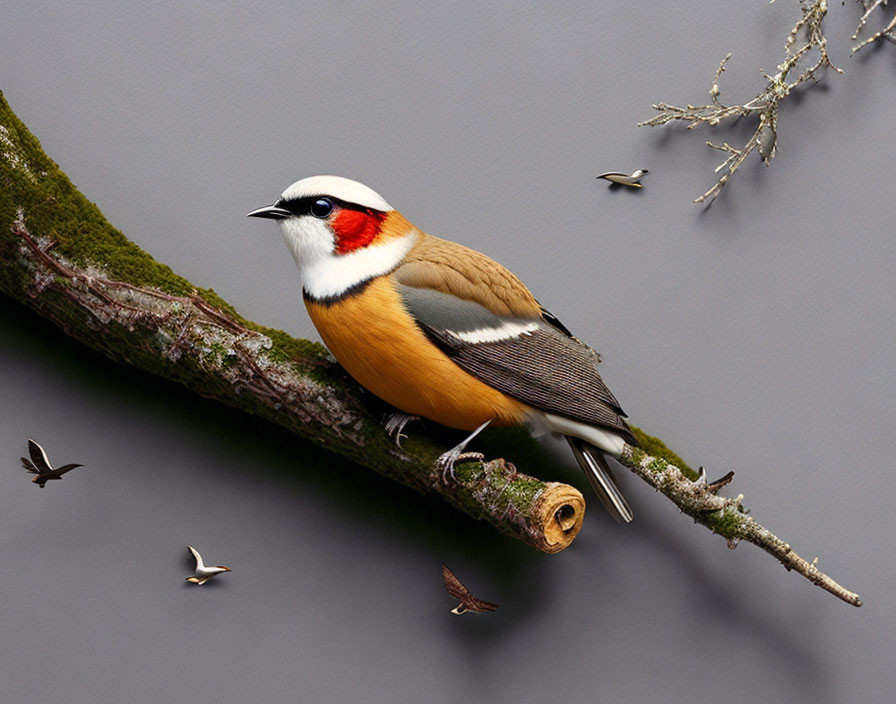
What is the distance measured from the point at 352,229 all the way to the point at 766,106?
100cm

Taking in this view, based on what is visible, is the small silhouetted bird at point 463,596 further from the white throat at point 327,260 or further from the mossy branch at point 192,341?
the white throat at point 327,260

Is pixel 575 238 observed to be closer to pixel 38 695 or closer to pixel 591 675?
pixel 591 675

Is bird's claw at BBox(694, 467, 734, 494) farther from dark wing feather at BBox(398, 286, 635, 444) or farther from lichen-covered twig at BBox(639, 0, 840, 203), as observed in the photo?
lichen-covered twig at BBox(639, 0, 840, 203)

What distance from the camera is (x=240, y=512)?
200 cm

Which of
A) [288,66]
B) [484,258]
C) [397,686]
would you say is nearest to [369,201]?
[484,258]

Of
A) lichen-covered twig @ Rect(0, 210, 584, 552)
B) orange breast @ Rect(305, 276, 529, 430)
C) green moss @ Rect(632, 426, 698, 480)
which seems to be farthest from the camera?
green moss @ Rect(632, 426, 698, 480)

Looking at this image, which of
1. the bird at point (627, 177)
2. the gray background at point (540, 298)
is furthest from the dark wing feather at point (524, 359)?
the bird at point (627, 177)

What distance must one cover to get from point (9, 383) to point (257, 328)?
54 centimetres

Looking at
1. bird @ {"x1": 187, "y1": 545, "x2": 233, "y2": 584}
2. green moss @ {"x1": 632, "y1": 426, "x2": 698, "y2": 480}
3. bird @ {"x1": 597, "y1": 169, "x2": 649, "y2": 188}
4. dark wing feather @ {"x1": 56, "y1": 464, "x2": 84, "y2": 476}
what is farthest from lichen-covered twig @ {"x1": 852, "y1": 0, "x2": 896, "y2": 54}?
dark wing feather @ {"x1": 56, "y1": 464, "x2": 84, "y2": 476}

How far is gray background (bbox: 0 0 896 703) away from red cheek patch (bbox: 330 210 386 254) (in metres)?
0.43

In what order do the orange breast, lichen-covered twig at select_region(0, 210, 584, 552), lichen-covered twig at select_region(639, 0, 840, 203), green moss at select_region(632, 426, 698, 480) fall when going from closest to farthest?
the orange breast, lichen-covered twig at select_region(0, 210, 584, 552), green moss at select_region(632, 426, 698, 480), lichen-covered twig at select_region(639, 0, 840, 203)

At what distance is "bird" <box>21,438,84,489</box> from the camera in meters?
1.94

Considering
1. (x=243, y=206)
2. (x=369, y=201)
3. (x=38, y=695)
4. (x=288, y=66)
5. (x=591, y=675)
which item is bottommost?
(x=38, y=695)

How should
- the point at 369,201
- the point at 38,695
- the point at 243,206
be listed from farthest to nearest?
the point at 243,206 < the point at 38,695 < the point at 369,201
